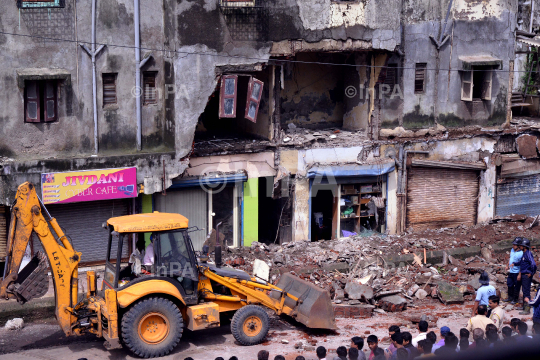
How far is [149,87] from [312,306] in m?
7.25

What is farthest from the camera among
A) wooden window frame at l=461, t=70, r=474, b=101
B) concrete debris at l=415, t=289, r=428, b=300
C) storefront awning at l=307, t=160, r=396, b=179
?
wooden window frame at l=461, t=70, r=474, b=101

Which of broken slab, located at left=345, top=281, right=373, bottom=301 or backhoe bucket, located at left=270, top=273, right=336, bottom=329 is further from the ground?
backhoe bucket, located at left=270, top=273, right=336, bottom=329

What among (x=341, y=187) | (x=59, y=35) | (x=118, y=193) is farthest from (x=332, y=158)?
(x=59, y=35)

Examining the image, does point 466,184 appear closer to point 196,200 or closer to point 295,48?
point 295,48

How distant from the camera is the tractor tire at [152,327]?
8617 millimetres

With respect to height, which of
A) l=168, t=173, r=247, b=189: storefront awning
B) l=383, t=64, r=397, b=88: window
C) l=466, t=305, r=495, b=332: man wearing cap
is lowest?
l=466, t=305, r=495, b=332: man wearing cap

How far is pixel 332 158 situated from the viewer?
16.4 m

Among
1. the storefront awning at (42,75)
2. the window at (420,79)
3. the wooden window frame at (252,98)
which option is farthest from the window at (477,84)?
the storefront awning at (42,75)

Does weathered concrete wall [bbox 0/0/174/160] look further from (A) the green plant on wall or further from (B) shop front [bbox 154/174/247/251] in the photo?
(A) the green plant on wall

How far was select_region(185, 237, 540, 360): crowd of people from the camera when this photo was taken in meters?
6.93

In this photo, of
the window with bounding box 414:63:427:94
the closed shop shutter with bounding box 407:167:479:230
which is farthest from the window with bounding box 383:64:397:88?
the closed shop shutter with bounding box 407:167:479:230

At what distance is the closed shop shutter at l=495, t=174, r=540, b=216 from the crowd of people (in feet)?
21.6

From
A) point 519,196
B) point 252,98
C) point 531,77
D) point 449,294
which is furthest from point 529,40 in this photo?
point 449,294

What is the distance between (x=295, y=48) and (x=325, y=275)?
5736 millimetres
